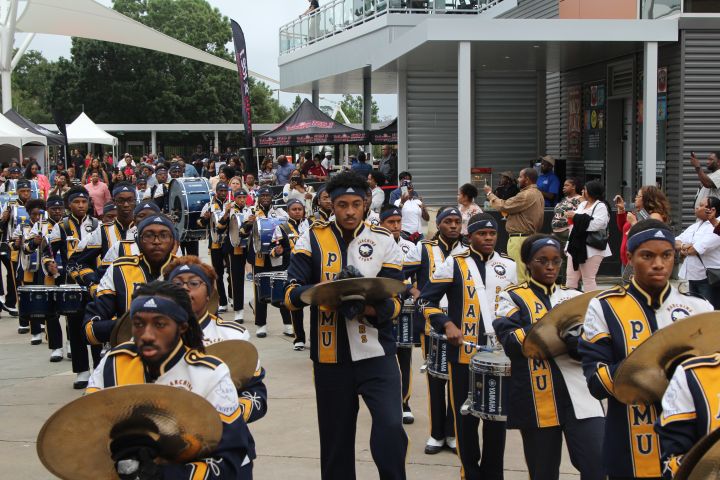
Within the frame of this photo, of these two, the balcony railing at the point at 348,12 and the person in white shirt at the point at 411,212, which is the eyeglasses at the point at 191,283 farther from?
the balcony railing at the point at 348,12

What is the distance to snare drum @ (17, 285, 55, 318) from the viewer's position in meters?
10.1

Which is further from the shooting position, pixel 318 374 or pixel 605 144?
pixel 605 144

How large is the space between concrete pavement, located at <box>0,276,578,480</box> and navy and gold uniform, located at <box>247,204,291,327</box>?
0.30 meters

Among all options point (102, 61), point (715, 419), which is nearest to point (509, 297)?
point (715, 419)

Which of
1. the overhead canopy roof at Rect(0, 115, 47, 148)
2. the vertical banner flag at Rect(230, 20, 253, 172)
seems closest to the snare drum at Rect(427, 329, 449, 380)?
the vertical banner flag at Rect(230, 20, 253, 172)

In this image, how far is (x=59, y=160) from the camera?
137 feet

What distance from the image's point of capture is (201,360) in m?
4.00

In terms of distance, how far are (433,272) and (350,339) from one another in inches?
83.3

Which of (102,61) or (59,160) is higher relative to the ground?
(102,61)

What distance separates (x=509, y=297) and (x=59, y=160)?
38558 mm

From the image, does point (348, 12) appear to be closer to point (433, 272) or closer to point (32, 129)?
point (32, 129)

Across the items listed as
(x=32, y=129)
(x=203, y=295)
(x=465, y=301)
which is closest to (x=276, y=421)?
Answer: (x=465, y=301)

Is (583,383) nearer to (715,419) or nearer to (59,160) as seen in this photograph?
(715,419)

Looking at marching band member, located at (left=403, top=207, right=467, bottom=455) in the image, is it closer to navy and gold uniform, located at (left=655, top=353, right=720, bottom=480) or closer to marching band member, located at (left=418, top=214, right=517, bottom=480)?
marching band member, located at (left=418, top=214, right=517, bottom=480)
